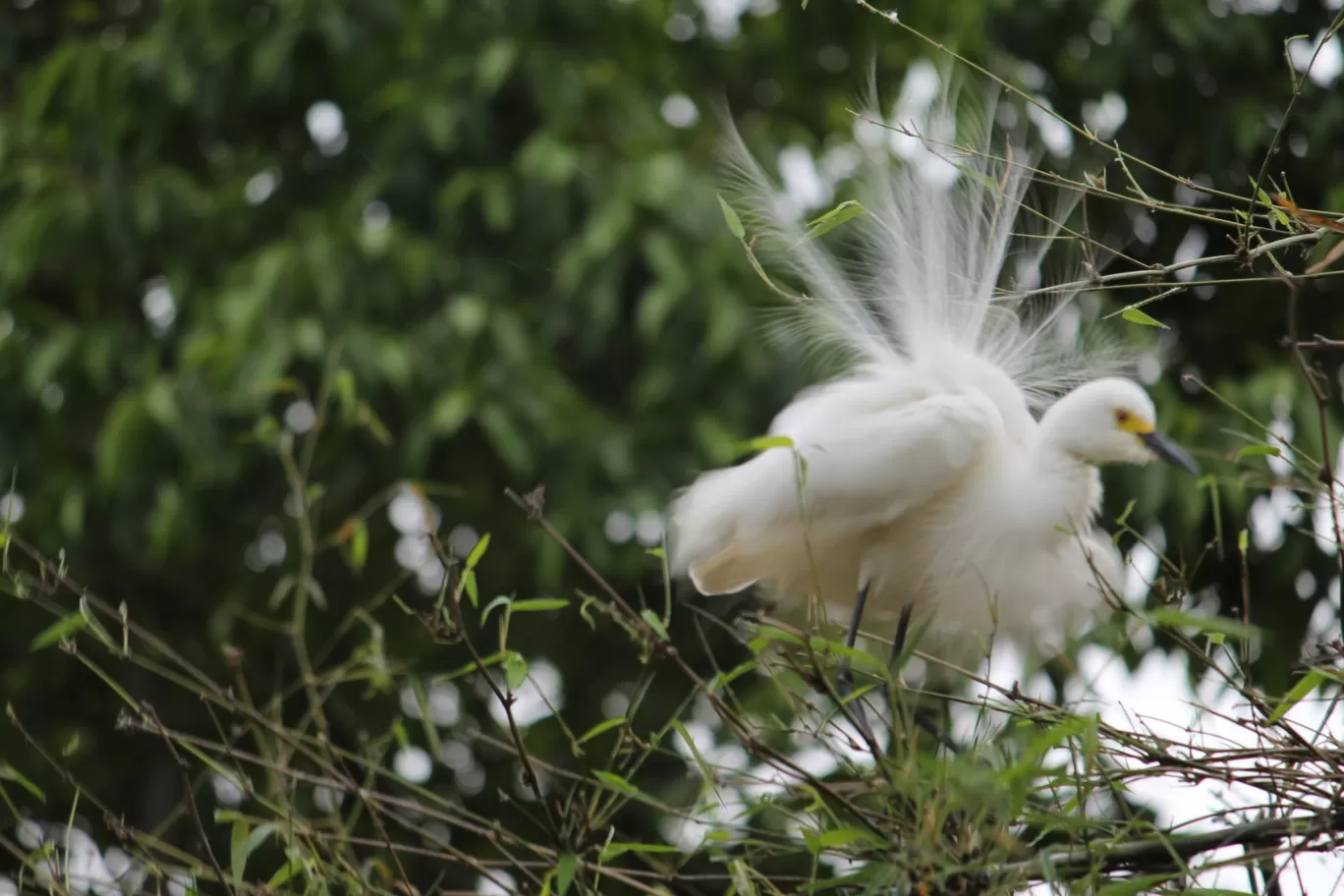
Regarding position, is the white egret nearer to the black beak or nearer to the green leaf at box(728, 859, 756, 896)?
the black beak

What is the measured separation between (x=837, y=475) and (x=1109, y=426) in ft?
0.86

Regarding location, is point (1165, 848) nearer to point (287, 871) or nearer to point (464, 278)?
point (287, 871)

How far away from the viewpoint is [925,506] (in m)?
1.52

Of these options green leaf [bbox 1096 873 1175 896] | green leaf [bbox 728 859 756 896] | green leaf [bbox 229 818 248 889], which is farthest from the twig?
green leaf [bbox 229 818 248 889]

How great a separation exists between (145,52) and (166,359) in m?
0.50

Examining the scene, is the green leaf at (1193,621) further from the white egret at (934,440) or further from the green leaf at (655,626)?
the white egret at (934,440)

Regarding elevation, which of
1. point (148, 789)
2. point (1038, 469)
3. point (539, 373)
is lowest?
point (148, 789)

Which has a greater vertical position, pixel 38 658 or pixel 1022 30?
pixel 1022 30

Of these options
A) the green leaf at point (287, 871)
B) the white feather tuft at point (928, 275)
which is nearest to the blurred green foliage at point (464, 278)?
the white feather tuft at point (928, 275)

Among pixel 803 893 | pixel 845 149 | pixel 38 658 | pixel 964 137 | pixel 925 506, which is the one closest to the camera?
pixel 803 893

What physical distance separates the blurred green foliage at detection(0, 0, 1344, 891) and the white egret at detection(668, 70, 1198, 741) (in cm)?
50

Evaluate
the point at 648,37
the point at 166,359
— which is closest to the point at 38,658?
the point at 166,359

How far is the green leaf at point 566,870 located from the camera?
0.91m

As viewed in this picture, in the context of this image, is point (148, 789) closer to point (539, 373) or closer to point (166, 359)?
point (166, 359)
